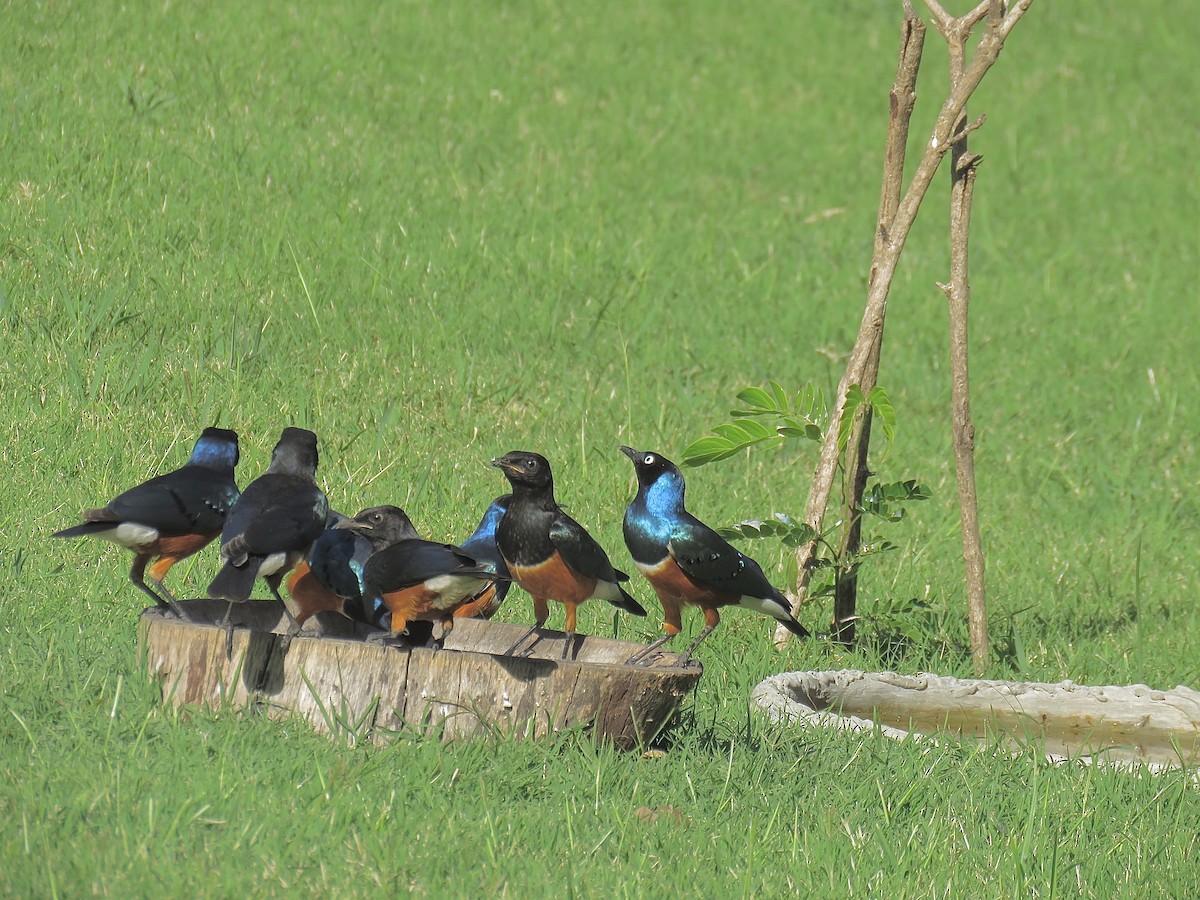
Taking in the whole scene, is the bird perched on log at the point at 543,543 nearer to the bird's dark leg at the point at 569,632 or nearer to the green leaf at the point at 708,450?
the bird's dark leg at the point at 569,632

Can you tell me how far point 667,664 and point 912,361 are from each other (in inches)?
244

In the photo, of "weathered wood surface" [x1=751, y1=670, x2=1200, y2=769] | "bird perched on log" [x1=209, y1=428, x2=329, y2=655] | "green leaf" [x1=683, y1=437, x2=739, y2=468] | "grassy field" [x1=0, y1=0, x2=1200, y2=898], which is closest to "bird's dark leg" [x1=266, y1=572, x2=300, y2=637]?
"bird perched on log" [x1=209, y1=428, x2=329, y2=655]

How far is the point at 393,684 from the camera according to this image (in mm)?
4633

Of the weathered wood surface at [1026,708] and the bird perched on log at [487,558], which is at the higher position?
the bird perched on log at [487,558]

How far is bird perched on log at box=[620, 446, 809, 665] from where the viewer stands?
5152mm

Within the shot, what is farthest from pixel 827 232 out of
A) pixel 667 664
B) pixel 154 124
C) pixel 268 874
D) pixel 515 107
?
pixel 268 874

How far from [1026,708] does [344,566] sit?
2.78 metres

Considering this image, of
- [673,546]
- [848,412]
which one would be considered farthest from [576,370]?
[673,546]

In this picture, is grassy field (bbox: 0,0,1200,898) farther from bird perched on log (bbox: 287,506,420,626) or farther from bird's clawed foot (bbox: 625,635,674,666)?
bird perched on log (bbox: 287,506,420,626)

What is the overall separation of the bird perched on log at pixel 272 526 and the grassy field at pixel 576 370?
0.44 meters

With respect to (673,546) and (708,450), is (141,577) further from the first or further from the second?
(708,450)

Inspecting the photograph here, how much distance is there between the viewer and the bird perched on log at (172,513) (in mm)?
4602

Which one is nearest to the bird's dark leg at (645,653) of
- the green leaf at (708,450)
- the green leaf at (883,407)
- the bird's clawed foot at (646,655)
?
the bird's clawed foot at (646,655)

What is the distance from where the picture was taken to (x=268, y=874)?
12.3 feet
